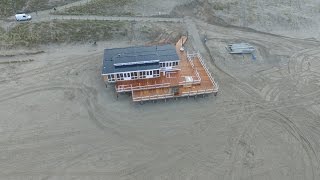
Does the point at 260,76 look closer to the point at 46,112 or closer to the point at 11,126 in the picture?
the point at 46,112

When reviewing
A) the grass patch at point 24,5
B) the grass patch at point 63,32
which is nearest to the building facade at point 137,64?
the grass patch at point 63,32

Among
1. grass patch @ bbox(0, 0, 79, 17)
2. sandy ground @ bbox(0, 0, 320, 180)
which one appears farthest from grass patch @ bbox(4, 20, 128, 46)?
grass patch @ bbox(0, 0, 79, 17)

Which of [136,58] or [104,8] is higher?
[104,8]

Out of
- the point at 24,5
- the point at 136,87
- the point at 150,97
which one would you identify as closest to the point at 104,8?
the point at 24,5

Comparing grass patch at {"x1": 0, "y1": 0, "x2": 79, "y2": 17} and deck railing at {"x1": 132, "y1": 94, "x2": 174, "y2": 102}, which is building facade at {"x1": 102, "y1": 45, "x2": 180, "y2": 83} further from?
grass patch at {"x1": 0, "y1": 0, "x2": 79, "y2": 17}

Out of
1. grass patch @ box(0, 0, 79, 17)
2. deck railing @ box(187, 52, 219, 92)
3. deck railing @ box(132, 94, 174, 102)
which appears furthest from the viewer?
grass patch @ box(0, 0, 79, 17)

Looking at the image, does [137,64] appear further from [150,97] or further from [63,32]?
[63,32]
